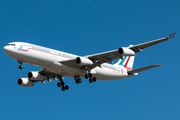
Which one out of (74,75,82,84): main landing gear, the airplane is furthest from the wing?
(74,75,82,84): main landing gear

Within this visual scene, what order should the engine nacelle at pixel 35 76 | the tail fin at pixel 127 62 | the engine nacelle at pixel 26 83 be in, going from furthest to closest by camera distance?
1. the tail fin at pixel 127 62
2. the engine nacelle at pixel 26 83
3. the engine nacelle at pixel 35 76

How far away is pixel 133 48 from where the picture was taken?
1492 inches

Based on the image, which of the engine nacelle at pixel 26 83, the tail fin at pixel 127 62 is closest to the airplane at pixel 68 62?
the engine nacelle at pixel 26 83

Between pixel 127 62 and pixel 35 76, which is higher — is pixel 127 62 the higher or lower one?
the higher one

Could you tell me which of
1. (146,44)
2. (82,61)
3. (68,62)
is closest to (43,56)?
(68,62)

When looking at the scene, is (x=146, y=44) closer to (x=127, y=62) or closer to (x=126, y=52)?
(x=126, y=52)

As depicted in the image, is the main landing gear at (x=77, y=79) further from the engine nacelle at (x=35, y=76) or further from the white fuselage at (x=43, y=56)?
the engine nacelle at (x=35, y=76)

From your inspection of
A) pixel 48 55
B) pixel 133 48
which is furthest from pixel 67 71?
pixel 133 48

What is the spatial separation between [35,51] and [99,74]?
1112 centimetres

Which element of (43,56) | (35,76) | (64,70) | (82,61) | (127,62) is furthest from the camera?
(127,62)

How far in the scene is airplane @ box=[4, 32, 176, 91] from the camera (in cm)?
3794

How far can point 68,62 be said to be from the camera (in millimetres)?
40219

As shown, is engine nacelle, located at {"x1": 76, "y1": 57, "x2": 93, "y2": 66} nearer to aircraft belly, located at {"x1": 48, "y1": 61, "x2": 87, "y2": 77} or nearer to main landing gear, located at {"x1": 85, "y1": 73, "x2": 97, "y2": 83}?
aircraft belly, located at {"x1": 48, "y1": 61, "x2": 87, "y2": 77}

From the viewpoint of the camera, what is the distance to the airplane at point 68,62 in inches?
1494
